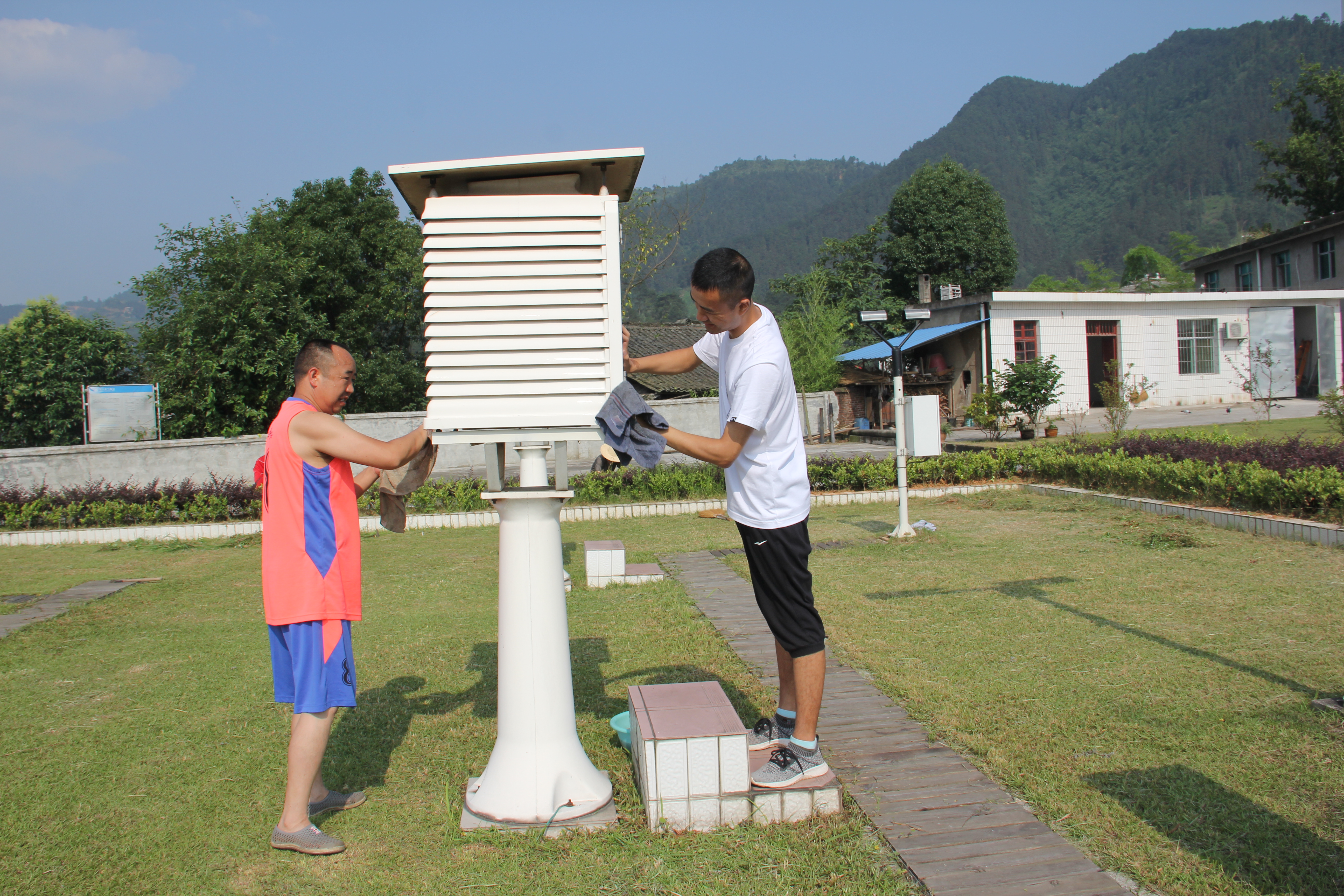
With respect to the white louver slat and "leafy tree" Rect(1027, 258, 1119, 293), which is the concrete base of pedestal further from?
"leafy tree" Rect(1027, 258, 1119, 293)

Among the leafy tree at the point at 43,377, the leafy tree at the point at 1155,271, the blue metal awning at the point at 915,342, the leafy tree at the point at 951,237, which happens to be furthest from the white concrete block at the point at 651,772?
the leafy tree at the point at 1155,271

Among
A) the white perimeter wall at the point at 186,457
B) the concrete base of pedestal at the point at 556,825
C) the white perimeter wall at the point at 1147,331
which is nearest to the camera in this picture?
the concrete base of pedestal at the point at 556,825

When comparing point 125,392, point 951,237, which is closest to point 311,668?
point 125,392

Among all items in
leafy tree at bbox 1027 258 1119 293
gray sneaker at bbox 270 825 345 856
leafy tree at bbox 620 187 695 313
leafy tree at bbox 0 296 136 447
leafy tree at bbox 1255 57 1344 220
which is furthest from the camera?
leafy tree at bbox 1027 258 1119 293

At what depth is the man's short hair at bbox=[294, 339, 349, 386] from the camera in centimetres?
324

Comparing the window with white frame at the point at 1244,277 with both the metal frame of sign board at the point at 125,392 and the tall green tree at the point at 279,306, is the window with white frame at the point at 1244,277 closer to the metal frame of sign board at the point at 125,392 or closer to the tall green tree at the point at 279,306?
the tall green tree at the point at 279,306

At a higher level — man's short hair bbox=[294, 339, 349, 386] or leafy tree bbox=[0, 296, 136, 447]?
leafy tree bbox=[0, 296, 136, 447]

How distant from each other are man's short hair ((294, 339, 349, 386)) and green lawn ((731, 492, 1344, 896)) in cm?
301

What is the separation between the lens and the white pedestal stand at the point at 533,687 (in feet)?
10.0

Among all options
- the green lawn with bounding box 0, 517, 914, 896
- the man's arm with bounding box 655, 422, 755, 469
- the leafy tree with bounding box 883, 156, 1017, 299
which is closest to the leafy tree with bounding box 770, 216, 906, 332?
the leafy tree with bounding box 883, 156, 1017, 299

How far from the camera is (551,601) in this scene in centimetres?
310

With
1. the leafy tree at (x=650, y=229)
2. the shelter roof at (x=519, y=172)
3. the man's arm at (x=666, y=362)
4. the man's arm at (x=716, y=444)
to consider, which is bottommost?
the man's arm at (x=716, y=444)

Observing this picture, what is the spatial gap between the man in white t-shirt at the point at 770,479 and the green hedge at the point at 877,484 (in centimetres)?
658

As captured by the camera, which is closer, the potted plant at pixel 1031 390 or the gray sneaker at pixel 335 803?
the gray sneaker at pixel 335 803
